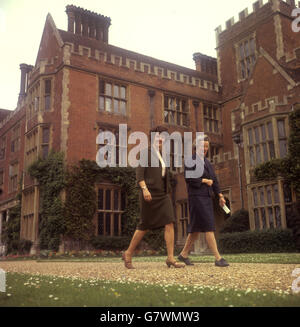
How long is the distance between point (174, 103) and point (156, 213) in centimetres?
1468

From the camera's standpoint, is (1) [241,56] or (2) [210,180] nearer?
(2) [210,180]

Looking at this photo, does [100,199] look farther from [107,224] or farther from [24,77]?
[24,77]

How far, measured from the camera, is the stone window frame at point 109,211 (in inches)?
608

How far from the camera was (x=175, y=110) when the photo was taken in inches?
749

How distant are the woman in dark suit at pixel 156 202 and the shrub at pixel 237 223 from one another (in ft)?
28.6

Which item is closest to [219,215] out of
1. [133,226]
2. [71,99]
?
[133,226]

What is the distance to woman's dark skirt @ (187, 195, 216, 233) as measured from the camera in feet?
17.1

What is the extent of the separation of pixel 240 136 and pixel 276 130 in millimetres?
1996

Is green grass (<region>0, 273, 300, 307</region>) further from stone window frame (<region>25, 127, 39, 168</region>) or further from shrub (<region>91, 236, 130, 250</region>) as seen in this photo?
stone window frame (<region>25, 127, 39, 168</region>)

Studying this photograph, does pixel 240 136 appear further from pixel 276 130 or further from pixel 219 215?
pixel 219 215

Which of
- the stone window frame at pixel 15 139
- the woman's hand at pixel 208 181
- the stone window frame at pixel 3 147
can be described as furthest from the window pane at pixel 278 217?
the stone window frame at pixel 3 147

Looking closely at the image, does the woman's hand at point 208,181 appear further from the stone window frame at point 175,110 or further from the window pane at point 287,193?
the stone window frame at point 175,110

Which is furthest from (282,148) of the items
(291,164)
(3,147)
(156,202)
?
(3,147)

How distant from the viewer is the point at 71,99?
1580cm
